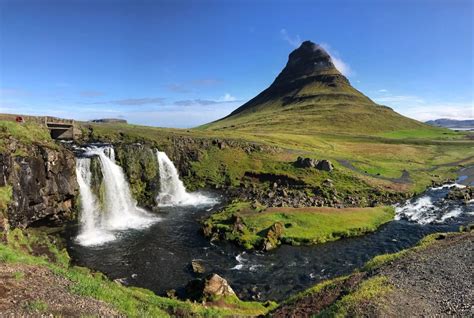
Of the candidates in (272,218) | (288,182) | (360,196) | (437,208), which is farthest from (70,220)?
(437,208)

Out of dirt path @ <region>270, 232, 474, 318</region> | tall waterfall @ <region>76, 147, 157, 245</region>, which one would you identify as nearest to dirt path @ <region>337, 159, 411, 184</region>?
dirt path @ <region>270, 232, 474, 318</region>

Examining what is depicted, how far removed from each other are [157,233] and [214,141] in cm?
4963

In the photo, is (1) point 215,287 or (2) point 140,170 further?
(2) point 140,170

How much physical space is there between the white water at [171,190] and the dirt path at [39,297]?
46.7 metres

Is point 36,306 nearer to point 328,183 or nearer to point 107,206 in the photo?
point 107,206

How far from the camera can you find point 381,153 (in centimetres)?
13775

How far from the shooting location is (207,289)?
104 ft

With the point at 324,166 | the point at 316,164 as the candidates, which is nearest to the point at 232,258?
the point at 324,166

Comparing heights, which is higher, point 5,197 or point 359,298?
point 5,197

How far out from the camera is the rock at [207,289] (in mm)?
31359

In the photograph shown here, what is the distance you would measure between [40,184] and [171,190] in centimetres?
2864

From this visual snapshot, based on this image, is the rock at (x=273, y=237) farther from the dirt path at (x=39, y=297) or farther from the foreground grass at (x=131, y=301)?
the dirt path at (x=39, y=297)

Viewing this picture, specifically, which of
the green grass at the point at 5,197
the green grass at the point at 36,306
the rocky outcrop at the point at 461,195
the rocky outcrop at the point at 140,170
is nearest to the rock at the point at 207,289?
the green grass at the point at 36,306

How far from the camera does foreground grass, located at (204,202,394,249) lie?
4900 centimetres
